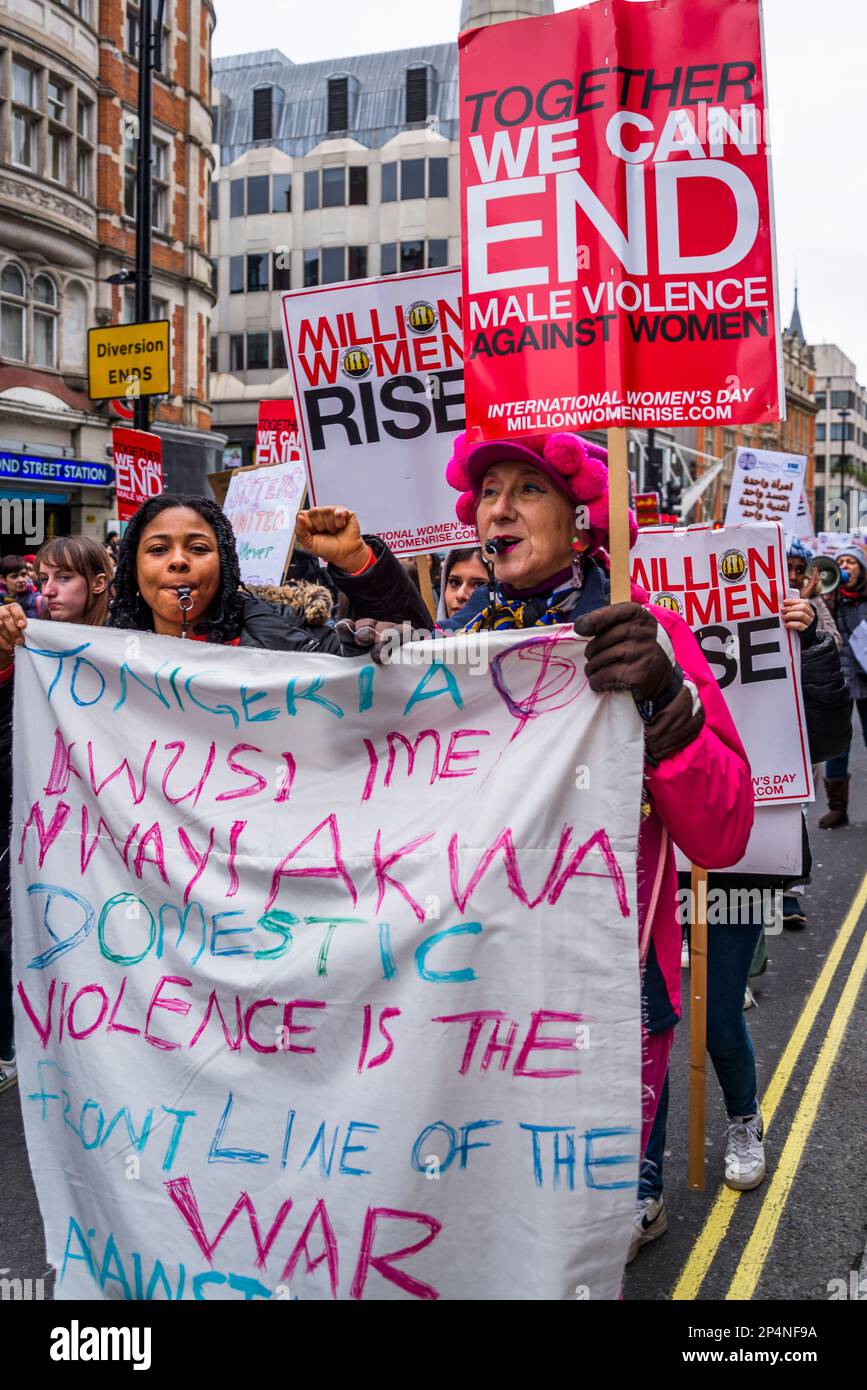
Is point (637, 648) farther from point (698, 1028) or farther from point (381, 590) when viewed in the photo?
point (698, 1028)

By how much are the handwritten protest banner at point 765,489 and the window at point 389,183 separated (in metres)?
34.7

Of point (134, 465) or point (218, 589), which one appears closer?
point (218, 589)

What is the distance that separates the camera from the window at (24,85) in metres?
21.7

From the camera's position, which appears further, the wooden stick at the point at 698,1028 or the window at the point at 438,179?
the window at the point at 438,179

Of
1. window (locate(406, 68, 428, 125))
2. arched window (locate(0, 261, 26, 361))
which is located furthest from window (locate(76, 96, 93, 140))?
window (locate(406, 68, 428, 125))

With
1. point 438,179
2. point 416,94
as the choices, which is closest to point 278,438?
point 438,179

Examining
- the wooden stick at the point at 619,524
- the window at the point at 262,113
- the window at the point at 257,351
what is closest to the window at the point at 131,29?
the window at the point at 257,351

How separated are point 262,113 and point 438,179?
910 cm

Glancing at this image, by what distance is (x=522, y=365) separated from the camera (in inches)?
100

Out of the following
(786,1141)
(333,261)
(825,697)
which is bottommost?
(786,1141)

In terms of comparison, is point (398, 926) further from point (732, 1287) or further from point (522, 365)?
point (732, 1287)

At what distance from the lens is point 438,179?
136 ft

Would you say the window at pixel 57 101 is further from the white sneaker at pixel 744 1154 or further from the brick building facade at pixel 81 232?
the white sneaker at pixel 744 1154
